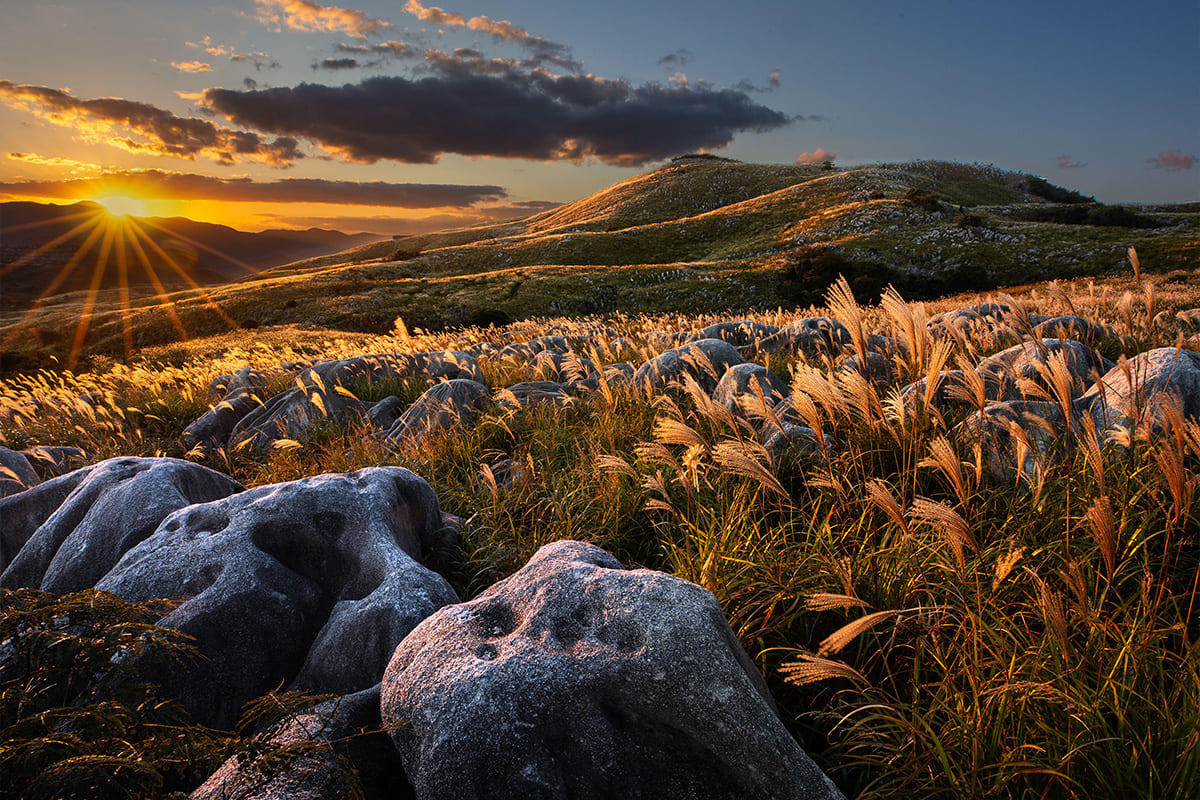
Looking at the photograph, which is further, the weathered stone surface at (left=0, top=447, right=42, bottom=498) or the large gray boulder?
the weathered stone surface at (left=0, top=447, right=42, bottom=498)

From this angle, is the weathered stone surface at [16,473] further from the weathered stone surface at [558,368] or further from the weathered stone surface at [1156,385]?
the weathered stone surface at [1156,385]

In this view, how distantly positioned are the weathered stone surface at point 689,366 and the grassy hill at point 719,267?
1352 inches

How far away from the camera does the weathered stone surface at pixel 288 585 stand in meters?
2.90

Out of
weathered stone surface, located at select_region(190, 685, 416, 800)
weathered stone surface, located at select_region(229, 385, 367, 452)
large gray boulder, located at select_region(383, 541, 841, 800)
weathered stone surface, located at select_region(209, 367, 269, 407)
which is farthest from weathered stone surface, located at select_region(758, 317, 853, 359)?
weathered stone surface, located at select_region(209, 367, 269, 407)

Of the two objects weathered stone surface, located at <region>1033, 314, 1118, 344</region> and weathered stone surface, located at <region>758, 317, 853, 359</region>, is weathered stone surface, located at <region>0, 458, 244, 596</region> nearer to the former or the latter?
weathered stone surface, located at <region>758, 317, 853, 359</region>

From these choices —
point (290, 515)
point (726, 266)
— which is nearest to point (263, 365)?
point (290, 515)

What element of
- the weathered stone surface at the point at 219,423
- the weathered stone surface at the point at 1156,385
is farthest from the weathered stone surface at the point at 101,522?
the weathered stone surface at the point at 1156,385

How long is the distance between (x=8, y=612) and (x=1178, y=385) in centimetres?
665

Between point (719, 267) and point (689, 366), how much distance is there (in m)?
49.8

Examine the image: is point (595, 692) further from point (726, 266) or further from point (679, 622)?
point (726, 266)

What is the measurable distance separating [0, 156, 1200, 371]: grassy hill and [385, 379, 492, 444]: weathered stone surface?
33.5 metres

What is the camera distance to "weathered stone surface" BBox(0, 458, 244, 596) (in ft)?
12.8

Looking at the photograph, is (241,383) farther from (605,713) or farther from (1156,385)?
(1156,385)

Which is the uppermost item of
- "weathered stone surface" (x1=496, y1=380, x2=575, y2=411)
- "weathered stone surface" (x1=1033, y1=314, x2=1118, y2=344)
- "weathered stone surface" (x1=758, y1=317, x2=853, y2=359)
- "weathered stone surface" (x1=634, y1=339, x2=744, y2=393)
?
"weathered stone surface" (x1=1033, y1=314, x2=1118, y2=344)
